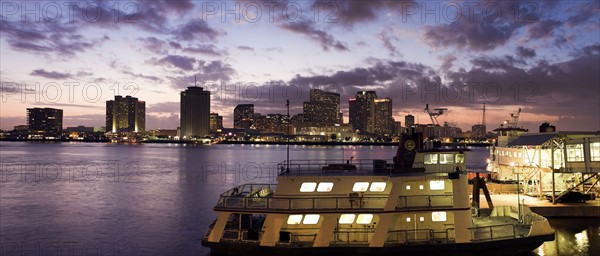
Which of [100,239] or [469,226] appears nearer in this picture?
[469,226]

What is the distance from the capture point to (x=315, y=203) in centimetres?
1984

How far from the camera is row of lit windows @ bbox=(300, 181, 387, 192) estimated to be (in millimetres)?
20266

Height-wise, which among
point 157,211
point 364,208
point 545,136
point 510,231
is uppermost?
point 545,136

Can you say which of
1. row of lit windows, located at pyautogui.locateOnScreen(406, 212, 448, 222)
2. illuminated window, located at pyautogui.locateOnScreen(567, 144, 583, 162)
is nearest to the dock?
illuminated window, located at pyautogui.locateOnScreen(567, 144, 583, 162)

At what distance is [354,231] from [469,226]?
514 cm

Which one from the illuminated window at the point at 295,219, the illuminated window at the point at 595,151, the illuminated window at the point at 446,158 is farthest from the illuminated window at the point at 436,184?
the illuminated window at the point at 595,151

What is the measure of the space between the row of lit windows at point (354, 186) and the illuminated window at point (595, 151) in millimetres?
20190

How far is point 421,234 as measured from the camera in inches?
790

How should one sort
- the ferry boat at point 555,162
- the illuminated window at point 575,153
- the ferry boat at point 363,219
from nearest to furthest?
the ferry boat at point 363,219 → the ferry boat at point 555,162 → the illuminated window at point 575,153

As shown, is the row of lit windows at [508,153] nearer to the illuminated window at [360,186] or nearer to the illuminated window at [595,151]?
the illuminated window at [595,151]

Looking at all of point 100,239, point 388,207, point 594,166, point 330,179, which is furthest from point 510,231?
point 100,239

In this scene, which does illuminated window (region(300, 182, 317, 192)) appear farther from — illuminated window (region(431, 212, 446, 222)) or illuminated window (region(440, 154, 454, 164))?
illuminated window (region(440, 154, 454, 164))

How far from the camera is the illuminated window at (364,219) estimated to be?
20.0 m

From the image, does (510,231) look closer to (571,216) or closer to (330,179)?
(330,179)
